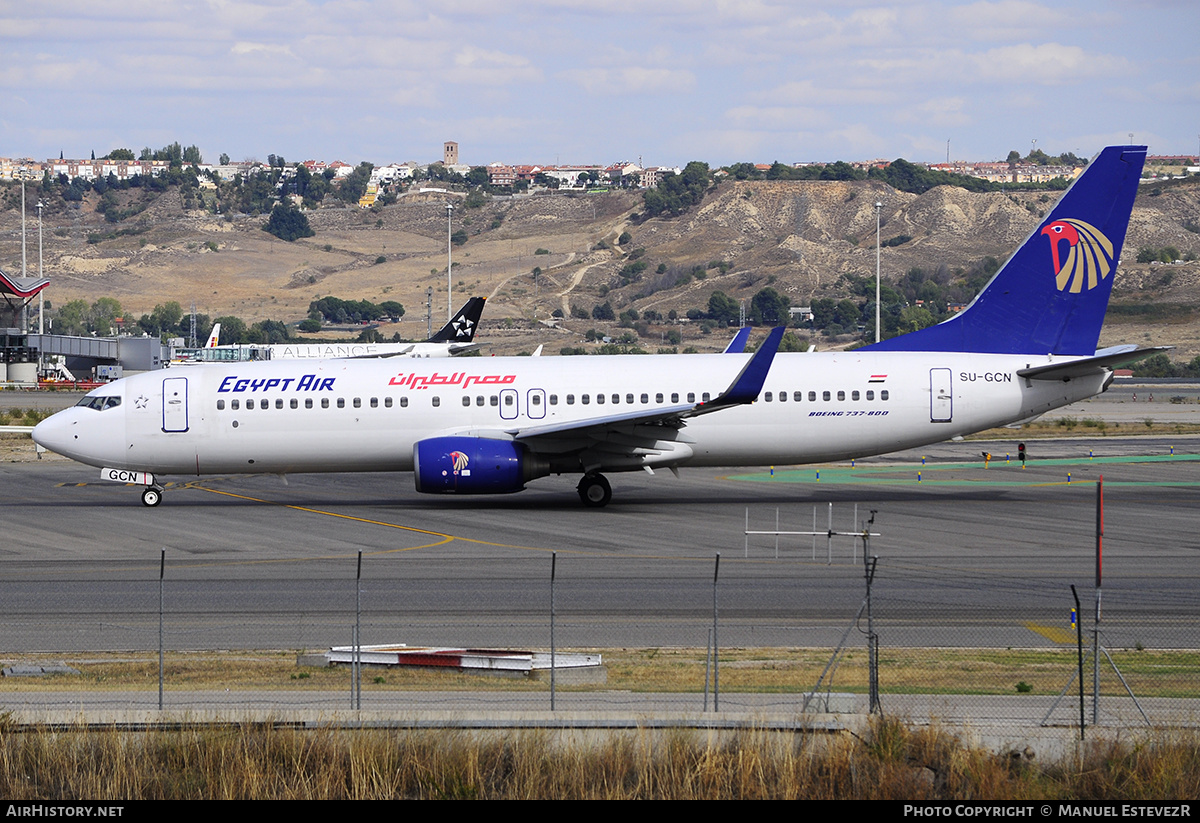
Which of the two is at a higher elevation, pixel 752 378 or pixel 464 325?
pixel 464 325

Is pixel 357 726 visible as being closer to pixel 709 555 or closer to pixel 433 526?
pixel 709 555

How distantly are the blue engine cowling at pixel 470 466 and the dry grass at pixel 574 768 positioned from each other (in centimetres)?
1904

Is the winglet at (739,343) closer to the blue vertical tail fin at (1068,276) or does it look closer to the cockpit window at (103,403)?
the blue vertical tail fin at (1068,276)

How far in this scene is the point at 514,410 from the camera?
33656mm

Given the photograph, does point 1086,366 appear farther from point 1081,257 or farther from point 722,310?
point 722,310

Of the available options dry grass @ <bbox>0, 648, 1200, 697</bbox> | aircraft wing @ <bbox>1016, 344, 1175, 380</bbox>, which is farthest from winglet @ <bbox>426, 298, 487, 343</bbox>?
dry grass @ <bbox>0, 648, 1200, 697</bbox>

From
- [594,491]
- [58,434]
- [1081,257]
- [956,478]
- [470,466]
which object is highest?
[1081,257]

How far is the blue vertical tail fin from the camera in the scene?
1369 inches

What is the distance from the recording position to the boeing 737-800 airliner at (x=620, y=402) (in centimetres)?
3341

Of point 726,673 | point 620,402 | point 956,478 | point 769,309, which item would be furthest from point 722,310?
point 726,673

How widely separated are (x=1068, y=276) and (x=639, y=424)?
42.3 feet

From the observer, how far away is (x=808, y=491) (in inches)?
1473

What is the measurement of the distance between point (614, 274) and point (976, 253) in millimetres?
54086

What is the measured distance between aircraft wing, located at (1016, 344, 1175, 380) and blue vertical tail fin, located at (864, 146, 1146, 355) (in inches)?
44.9
